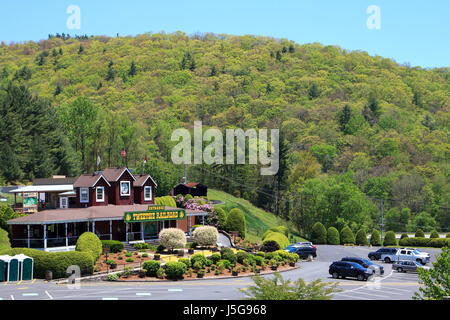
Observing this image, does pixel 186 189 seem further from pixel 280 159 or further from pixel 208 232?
pixel 280 159

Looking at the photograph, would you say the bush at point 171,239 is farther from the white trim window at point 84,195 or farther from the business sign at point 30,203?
the business sign at point 30,203

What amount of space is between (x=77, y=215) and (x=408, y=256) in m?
33.3

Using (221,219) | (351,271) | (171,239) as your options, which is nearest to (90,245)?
(171,239)

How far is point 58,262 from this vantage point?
3884cm

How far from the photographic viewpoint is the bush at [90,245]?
42500 millimetres

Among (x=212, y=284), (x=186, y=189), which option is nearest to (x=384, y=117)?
(x=186, y=189)

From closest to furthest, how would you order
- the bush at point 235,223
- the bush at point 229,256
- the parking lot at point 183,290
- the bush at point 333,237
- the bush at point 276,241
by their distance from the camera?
1. the parking lot at point 183,290
2. the bush at point 229,256
3. the bush at point 276,241
4. the bush at point 235,223
5. the bush at point 333,237

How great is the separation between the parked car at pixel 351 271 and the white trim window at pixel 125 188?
87.4 ft

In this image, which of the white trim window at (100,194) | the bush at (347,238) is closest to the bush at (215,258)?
the white trim window at (100,194)

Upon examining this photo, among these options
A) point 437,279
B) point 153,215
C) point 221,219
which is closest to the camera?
point 437,279

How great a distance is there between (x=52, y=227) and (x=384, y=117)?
151 metres

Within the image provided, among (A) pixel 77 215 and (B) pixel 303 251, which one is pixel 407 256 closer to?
(B) pixel 303 251

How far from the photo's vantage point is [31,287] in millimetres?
34781

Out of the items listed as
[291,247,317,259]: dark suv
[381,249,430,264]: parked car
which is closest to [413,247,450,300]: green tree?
[381,249,430,264]: parked car
